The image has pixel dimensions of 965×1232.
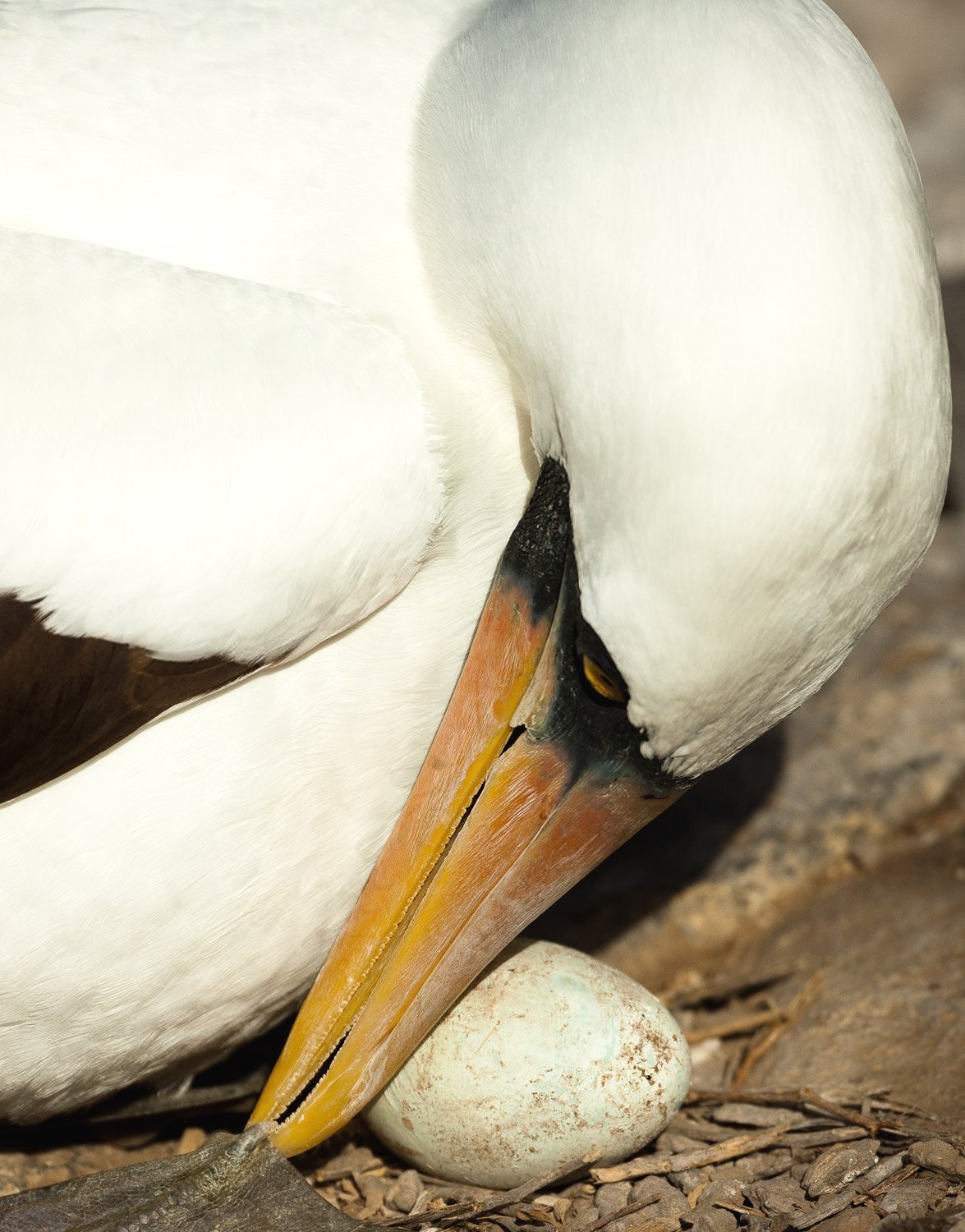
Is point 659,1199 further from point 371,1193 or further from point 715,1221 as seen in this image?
point 371,1193

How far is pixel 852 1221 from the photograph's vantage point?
258 centimetres

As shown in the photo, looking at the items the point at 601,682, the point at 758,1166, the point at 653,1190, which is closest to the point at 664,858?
the point at 758,1166

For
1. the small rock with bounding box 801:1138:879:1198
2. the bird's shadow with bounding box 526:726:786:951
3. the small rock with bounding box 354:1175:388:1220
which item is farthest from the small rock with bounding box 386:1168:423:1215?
the bird's shadow with bounding box 526:726:786:951

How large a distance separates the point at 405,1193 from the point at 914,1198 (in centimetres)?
105

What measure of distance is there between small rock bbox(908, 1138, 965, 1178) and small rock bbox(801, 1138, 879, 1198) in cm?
9

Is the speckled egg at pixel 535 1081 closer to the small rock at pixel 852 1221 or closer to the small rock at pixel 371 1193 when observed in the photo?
the small rock at pixel 371 1193

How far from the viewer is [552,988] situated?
292cm

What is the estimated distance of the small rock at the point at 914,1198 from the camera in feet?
8.37

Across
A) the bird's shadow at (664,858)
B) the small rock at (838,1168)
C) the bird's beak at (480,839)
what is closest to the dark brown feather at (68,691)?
the bird's beak at (480,839)

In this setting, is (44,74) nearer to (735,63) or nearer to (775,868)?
(735,63)

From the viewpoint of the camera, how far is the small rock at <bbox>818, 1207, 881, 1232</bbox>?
2555 millimetres

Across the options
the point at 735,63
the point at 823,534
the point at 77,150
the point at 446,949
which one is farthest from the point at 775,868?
the point at 77,150

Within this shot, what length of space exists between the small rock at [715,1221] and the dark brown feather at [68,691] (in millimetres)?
1411

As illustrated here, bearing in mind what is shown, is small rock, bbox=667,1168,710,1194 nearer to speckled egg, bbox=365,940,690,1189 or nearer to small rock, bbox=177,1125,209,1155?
speckled egg, bbox=365,940,690,1189
